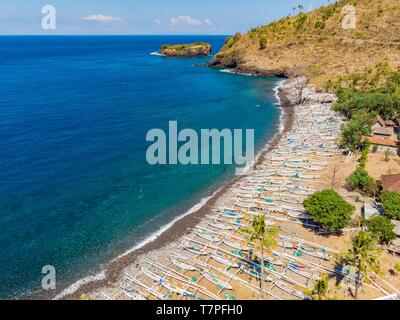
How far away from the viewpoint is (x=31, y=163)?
66.9 meters

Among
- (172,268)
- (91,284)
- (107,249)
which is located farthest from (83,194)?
(172,268)

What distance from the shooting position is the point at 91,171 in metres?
64.8

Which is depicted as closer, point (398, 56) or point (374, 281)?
point (374, 281)

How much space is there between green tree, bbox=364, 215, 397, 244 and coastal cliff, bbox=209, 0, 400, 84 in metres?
104

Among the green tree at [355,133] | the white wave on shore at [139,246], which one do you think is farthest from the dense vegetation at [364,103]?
the white wave on shore at [139,246]

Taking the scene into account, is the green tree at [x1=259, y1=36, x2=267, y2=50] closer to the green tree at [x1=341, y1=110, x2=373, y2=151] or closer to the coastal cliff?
the coastal cliff

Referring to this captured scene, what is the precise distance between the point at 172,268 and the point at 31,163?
4566cm

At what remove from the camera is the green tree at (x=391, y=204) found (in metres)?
41.9

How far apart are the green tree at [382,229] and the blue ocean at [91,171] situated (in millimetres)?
28647

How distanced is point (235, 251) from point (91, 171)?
38.1 metres

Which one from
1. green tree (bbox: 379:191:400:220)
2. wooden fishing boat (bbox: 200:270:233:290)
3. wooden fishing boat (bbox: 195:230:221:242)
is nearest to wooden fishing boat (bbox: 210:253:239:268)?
wooden fishing boat (bbox: 200:270:233:290)

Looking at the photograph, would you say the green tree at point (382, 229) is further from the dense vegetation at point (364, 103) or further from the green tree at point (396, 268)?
the dense vegetation at point (364, 103)

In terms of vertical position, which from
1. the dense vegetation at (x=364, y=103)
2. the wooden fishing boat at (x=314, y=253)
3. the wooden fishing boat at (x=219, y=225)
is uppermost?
the dense vegetation at (x=364, y=103)

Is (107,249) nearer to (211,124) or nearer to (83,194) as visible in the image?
(83,194)
